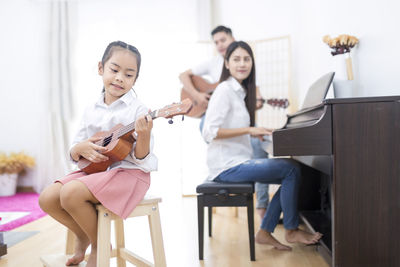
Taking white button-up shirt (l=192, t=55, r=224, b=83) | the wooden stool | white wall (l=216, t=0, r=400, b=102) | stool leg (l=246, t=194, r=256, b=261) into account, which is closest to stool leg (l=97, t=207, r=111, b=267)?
the wooden stool

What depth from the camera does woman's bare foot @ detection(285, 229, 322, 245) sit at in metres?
2.06

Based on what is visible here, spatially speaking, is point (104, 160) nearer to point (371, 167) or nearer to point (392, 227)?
point (371, 167)

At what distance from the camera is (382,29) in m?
2.12

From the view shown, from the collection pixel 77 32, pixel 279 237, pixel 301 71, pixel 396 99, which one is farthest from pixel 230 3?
pixel 396 99

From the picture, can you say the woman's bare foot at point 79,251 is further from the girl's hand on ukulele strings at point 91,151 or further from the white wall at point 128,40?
the white wall at point 128,40

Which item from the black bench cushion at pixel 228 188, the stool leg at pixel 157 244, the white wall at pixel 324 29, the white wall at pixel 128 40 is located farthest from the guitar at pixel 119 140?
the white wall at pixel 128 40

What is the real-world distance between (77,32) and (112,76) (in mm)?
3149

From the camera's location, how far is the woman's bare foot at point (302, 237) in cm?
206

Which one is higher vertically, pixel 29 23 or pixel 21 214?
pixel 29 23

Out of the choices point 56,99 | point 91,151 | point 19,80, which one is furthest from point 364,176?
point 19,80

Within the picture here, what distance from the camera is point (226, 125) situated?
231cm

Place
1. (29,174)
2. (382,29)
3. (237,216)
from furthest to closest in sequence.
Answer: (29,174) < (237,216) < (382,29)

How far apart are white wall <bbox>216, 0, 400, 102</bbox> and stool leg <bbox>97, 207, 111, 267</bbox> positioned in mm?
1564

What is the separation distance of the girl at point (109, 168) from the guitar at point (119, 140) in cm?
3
